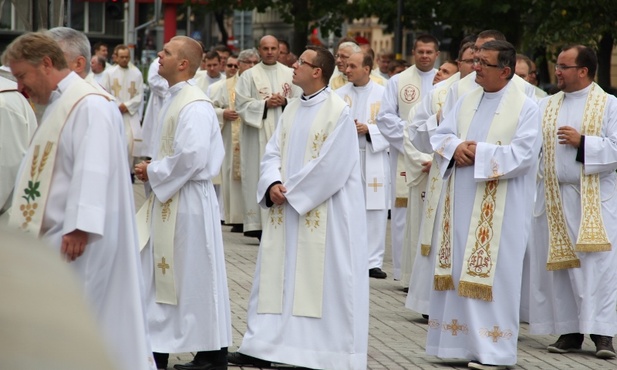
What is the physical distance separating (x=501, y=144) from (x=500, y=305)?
99cm

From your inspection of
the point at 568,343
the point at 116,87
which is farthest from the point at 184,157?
the point at 116,87

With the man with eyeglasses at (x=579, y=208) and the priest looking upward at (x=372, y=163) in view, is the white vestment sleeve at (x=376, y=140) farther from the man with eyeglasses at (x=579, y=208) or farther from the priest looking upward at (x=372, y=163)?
the man with eyeglasses at (x=579, y=208)

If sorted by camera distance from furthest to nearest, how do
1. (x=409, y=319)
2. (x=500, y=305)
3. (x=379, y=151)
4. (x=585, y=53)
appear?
(x=379, y=151)
(x=409, y=319)
(x=585, y=53)
(x=500, y=305)

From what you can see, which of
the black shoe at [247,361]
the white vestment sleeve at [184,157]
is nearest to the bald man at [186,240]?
the white vestment sleeve at [184,157]

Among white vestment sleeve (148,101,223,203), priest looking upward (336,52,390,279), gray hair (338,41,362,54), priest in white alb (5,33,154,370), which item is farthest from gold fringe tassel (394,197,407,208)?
priest in white alb (5,33,154,370)

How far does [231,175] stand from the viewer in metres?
15.7

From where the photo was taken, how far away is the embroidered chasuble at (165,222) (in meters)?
7.36

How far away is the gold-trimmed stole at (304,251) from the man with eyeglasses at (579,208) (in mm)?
1820

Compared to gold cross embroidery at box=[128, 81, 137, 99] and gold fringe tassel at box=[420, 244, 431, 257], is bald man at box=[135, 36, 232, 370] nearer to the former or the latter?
gold fringe tassel at box=[420, 244, 431, 257]

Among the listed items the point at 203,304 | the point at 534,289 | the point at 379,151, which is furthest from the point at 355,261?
the point at 379,151

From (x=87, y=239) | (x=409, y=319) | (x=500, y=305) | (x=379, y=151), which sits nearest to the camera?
(x=87, y=239)

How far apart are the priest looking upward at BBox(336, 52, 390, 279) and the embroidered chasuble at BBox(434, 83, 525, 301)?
13.9ft

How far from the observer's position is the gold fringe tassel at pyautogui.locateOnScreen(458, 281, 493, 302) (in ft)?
25.9

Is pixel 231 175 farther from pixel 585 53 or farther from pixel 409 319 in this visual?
pixel 585 53
